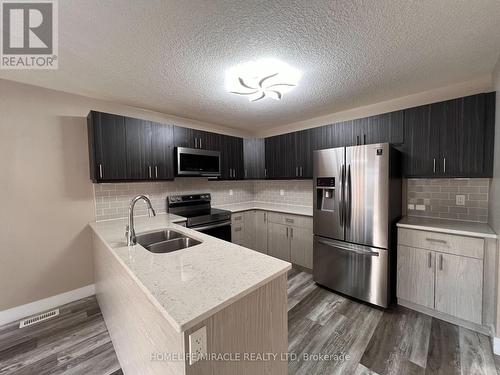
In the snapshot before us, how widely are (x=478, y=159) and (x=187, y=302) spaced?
2.93 m

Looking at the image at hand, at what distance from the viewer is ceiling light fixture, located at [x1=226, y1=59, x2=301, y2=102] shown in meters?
Answer: 1.83

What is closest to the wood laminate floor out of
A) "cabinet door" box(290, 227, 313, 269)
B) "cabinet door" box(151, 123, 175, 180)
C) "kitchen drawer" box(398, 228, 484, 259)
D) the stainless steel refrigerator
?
the stainless steel refrigerator

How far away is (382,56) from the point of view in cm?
172

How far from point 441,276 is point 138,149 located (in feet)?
12.2

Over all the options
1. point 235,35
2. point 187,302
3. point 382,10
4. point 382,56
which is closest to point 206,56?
point 235,35

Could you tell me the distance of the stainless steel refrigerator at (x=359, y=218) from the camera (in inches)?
86.8

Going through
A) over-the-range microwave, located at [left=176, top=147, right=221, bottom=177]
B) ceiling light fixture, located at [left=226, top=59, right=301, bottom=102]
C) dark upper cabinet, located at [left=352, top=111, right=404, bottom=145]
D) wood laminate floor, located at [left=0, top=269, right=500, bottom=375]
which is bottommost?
wood laminate floor, located at [left=0, top=269, right=500, bottom=375]

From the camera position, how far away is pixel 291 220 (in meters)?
3.33

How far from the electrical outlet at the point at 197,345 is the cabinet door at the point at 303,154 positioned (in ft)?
9.51

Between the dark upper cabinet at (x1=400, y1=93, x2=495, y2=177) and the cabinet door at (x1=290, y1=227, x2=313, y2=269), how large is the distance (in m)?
1.55

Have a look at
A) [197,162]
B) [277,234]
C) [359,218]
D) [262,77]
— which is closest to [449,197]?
[359,218]

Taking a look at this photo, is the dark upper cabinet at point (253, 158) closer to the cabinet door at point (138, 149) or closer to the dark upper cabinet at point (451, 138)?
the cabinet door at point (138, 149)

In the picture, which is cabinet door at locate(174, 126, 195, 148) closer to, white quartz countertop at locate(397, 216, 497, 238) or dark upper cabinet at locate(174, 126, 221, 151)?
dark upper cabinet at locate(174, 126, 221, 151)

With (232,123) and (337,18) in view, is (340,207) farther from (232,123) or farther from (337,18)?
(232,123)
